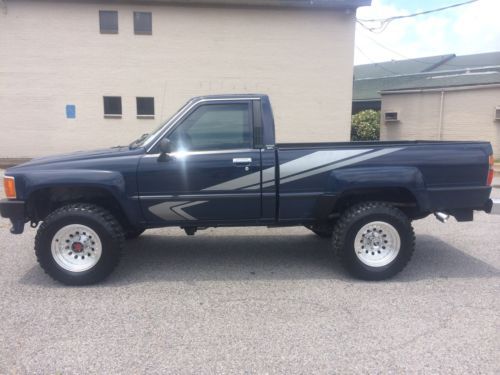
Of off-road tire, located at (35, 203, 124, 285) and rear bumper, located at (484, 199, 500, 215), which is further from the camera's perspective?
rear bumper, located at (484, 199, 500, 215)

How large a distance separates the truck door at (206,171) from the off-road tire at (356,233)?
986mm

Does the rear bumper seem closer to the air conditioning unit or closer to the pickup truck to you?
the pickup truck

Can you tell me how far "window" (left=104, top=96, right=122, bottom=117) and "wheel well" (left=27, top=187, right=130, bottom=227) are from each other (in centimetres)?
1200

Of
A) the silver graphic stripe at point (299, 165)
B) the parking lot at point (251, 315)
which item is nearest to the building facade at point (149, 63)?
the parking lot at point (251, 315)

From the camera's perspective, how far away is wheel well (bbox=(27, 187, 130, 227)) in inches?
174

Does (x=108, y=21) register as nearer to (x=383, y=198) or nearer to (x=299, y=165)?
(x=299, y=165)

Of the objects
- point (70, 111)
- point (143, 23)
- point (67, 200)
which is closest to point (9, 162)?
point (70, 111)

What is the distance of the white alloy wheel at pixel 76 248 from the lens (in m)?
4.38

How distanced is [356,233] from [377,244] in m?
0.31

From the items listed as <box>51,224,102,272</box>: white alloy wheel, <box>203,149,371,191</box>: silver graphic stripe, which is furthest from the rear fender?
<box>51,224,102,272</box>: white alloy wheel

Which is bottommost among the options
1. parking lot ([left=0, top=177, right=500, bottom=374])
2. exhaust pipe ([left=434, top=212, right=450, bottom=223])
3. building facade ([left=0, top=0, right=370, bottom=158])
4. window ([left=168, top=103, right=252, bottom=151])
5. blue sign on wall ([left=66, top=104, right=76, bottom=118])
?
parking lot ([left=0, top=177, right=500, bottom=374])

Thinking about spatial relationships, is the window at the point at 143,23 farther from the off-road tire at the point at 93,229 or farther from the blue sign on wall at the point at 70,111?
the off-road tire at the point at 93,229

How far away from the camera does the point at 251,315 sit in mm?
3689

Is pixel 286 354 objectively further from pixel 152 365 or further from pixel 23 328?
pixel 23 328
